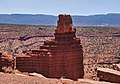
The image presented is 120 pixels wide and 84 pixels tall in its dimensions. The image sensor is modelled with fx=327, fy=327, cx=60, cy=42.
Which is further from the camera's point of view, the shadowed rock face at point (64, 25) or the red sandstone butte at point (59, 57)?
the shadowed rock face at point (64, 25)

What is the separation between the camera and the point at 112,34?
132 meters

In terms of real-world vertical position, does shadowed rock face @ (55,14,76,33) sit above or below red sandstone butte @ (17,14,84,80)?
above

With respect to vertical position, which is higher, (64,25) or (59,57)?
(64,25)

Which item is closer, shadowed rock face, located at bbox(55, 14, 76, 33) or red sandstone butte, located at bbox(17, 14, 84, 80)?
red sandstone butte, located at bbox(17, 14, 84, 80)

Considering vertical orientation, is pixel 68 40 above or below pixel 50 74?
above

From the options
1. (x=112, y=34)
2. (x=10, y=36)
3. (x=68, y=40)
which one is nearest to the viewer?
(x=68, y=40)

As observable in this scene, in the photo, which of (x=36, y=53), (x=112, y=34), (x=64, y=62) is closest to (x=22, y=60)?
(x=36, y=53)

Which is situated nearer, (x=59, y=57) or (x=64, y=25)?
(x=59, y=57)

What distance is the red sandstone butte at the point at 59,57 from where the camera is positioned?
104ft

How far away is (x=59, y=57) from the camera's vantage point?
1253 inches

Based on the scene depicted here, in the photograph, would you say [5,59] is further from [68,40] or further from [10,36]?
[10,36]

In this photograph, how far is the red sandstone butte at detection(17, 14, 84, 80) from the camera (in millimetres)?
31562

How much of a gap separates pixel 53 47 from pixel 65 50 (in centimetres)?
121

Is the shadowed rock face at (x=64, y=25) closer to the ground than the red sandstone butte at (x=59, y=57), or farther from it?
farther from it
